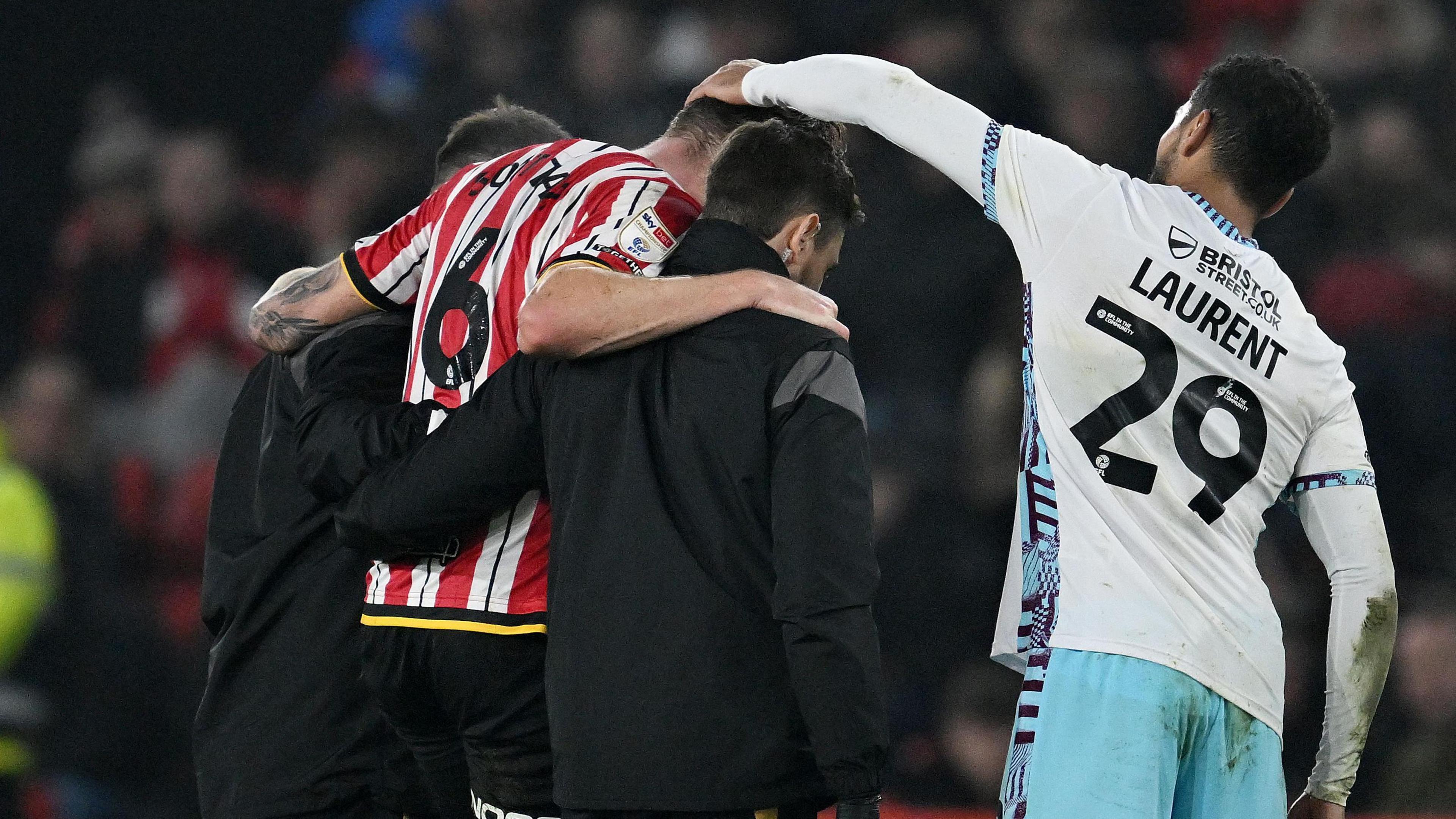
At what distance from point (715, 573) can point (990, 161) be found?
0.82 meters

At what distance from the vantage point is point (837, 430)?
2.02 m

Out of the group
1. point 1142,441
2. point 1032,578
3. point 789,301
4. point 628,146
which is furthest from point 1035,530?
point 628,146

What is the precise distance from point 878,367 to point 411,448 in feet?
10.9

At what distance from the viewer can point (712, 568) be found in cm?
206

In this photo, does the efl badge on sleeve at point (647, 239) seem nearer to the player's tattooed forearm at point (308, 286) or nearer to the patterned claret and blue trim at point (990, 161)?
the patterned claret and blue trim at point (990, 161)

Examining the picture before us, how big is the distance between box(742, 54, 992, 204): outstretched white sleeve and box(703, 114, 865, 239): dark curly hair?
0.13 m

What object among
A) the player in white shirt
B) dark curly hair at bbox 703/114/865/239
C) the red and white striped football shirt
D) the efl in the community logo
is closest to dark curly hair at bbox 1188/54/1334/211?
the player in white shirt

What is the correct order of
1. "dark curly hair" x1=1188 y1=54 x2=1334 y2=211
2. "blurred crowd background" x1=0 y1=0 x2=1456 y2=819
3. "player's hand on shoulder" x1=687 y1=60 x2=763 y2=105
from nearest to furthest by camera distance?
1. "dark curly hair" x1=1188 y1=54 x2=1334 y2=211
2. "player's hand on shoulder" x1=687 y1=60 x2=763 y2=105
3. "blurred crowd background" x1=0 y1=0 x2=1456 y2=819

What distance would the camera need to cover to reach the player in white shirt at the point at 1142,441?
7.52 feet

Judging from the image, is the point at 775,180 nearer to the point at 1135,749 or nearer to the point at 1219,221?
the point at 1219,221

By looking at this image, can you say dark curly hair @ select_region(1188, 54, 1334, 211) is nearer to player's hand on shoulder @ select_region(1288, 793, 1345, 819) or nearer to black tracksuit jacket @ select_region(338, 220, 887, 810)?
black tracksuit jacket @ select_region(338, 220, 887, 810)

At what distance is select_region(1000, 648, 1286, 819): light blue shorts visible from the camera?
2.26 metres

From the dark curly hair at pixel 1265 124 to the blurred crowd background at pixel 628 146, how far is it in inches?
106

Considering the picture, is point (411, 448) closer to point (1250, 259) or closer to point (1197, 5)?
point (1250, 259)
